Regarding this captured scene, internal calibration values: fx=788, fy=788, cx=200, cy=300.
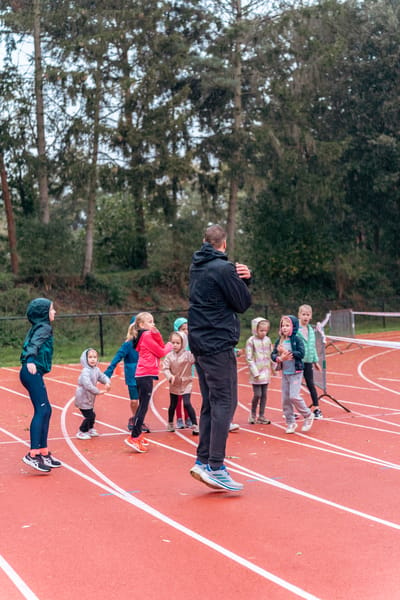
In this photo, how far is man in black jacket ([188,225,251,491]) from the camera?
21.5ft

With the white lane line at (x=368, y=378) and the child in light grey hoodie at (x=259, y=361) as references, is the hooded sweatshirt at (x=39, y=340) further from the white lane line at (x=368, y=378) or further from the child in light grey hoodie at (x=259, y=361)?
the white lane line at (x=368, y=378)

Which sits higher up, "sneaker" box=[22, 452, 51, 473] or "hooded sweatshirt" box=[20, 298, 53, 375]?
"hooded sweatshirt" box=[20, 298, 53, 375]

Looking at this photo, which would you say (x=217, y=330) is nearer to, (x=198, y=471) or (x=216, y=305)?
(x=216, y=305)

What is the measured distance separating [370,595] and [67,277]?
27.5m

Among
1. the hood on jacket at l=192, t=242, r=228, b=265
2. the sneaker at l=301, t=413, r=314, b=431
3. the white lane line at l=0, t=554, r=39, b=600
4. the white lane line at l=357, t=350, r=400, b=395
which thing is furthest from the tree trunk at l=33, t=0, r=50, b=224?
the white lane line at l=0, t=554, r=39, b=600

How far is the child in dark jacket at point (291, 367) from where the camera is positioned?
1030cm

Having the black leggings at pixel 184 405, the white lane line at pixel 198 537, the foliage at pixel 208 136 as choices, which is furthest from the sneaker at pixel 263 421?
the foliage at pixel 208 136

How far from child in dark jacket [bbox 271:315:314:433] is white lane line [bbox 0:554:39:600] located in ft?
18.4

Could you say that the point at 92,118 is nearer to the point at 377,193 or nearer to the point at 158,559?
the point at 377,193

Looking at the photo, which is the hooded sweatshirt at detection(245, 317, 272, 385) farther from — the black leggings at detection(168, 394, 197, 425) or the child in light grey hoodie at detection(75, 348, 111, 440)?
the child in light grey hoodie at detection(75, 348, 111, 440)

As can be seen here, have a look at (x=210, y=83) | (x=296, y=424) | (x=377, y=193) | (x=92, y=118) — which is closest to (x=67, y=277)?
(x=92, y=118)

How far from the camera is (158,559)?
521 centimetres

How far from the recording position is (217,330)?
260 inches

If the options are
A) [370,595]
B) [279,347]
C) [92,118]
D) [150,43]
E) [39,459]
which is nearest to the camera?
[370,595]
